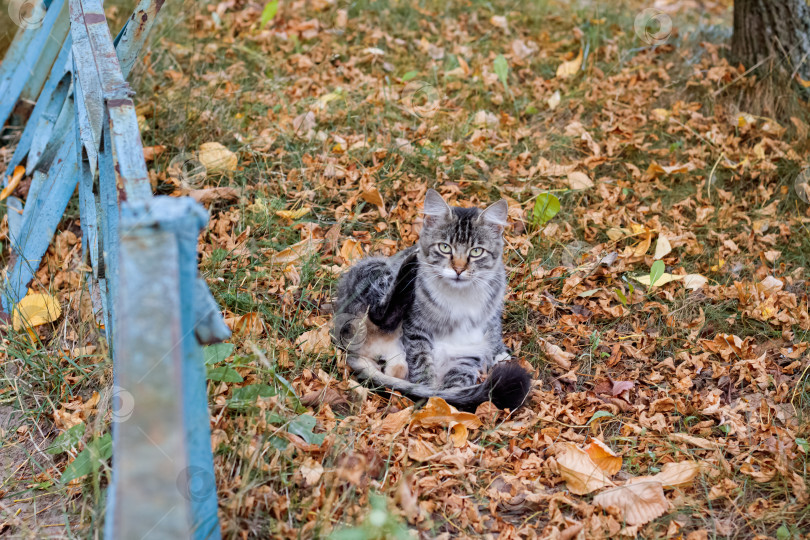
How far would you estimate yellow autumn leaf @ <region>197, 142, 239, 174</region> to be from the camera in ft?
13.1

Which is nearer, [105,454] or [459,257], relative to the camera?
[105,454]

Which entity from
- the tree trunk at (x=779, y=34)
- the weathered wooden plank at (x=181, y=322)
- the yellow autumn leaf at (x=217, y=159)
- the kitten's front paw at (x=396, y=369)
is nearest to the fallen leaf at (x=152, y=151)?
the yellow autumn leaf at (x=217, y=159)

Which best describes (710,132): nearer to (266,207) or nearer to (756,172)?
(756,172)

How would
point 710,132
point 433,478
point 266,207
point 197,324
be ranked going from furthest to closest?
point 710,132 → point 266,207 → point 433,478 → point 197,324

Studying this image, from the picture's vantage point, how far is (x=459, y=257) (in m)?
3.11

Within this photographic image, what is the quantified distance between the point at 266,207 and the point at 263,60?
193cm

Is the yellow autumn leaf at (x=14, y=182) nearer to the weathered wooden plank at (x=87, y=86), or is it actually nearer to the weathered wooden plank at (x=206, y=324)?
the weathered wooden plank at (x=87, y=86)

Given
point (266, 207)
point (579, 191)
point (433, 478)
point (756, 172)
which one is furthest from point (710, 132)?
point (433, 478)

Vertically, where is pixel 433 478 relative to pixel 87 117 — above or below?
below

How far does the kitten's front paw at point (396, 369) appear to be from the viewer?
309cm
